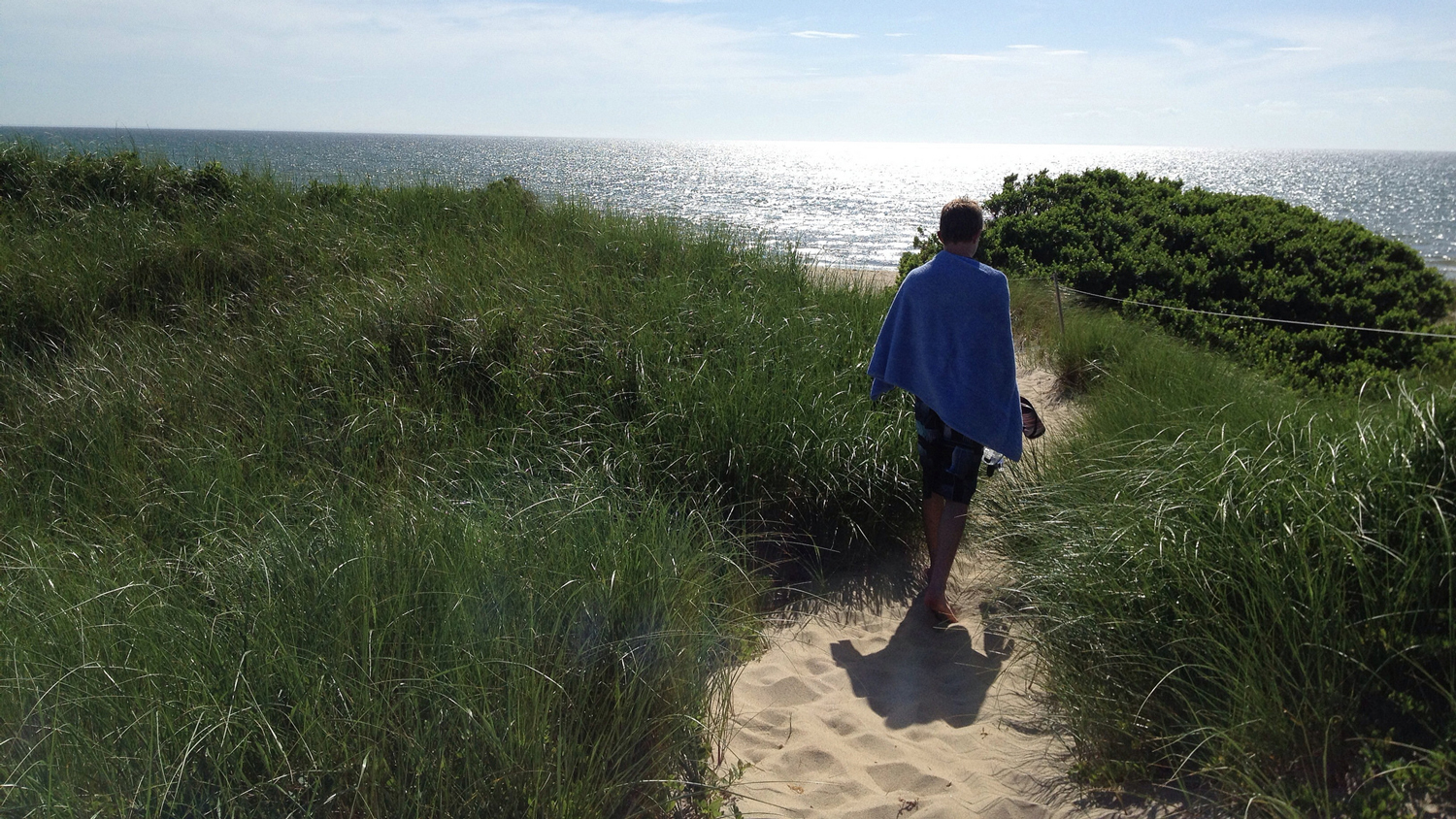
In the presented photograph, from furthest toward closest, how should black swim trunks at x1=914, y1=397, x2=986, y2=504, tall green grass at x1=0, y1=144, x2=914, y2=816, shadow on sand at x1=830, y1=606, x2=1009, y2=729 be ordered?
black swim trunks at x1=914, y1=397, x2=986, y2=504
shadow on sand at x1=830, y1=606, x2=1009, y2=729
tall green grass at x1=0, y1=144, x2=914, y2=816

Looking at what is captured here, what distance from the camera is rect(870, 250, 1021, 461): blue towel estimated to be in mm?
3975

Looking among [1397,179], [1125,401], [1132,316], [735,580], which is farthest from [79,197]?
[1397,179]

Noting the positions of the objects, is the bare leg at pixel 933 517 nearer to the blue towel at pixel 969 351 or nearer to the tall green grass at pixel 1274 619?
the blue towel at pixel 969 351

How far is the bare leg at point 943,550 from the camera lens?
13.4 ft

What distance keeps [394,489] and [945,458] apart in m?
2.59

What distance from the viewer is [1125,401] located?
5.10 m

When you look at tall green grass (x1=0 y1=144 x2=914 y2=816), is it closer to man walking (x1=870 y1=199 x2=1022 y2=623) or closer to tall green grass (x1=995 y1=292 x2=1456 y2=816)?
man walking (x1=870 y1=199 x2=1022 y2=623)

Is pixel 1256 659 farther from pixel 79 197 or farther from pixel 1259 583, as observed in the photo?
pixel 79 197

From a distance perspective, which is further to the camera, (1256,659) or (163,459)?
(163,459)

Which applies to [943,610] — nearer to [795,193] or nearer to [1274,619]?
[1274,619]

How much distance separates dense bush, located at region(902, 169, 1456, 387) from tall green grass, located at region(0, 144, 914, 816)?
11.6 feet

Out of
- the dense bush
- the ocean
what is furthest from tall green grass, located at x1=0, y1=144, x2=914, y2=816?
the dense bush

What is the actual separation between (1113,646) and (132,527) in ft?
13.6

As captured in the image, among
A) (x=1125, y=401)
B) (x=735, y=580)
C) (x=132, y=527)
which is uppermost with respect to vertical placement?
(x=1125, y=401)
